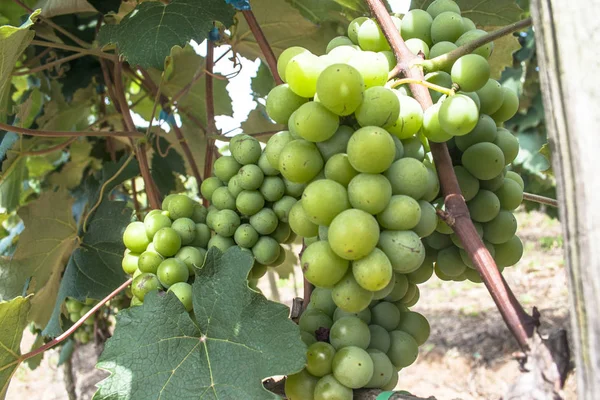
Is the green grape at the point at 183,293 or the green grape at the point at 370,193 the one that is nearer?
the green grape at the point at 370,193

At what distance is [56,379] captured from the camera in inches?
186

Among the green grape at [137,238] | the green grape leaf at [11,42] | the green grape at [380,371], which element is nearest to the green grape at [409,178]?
the green grape at [380,371]

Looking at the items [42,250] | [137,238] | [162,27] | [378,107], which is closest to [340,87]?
[378,107]

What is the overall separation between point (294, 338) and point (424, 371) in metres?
3.81

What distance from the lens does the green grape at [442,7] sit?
2.60ft

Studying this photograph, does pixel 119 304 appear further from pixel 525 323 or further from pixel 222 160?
pixel 525 323

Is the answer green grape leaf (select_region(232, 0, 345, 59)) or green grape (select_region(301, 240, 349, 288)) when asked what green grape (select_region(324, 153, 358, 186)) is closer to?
green grape (select_region(301, 240, 349, 288))

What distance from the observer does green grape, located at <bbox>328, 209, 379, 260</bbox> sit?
22.8 inches

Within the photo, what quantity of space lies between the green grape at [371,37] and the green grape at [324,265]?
1.04 ft

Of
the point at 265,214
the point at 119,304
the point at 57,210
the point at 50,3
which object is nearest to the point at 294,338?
the point at 265,214

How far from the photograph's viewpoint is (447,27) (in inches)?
29.6

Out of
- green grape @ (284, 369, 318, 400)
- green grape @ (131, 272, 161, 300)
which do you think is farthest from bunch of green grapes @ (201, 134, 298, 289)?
green grape @ (284, 369, 318, 400)

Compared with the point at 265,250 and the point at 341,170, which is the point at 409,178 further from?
the point at 265,250

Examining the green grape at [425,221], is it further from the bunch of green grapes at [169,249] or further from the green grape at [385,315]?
the bunch of green grapes at [169,249]
